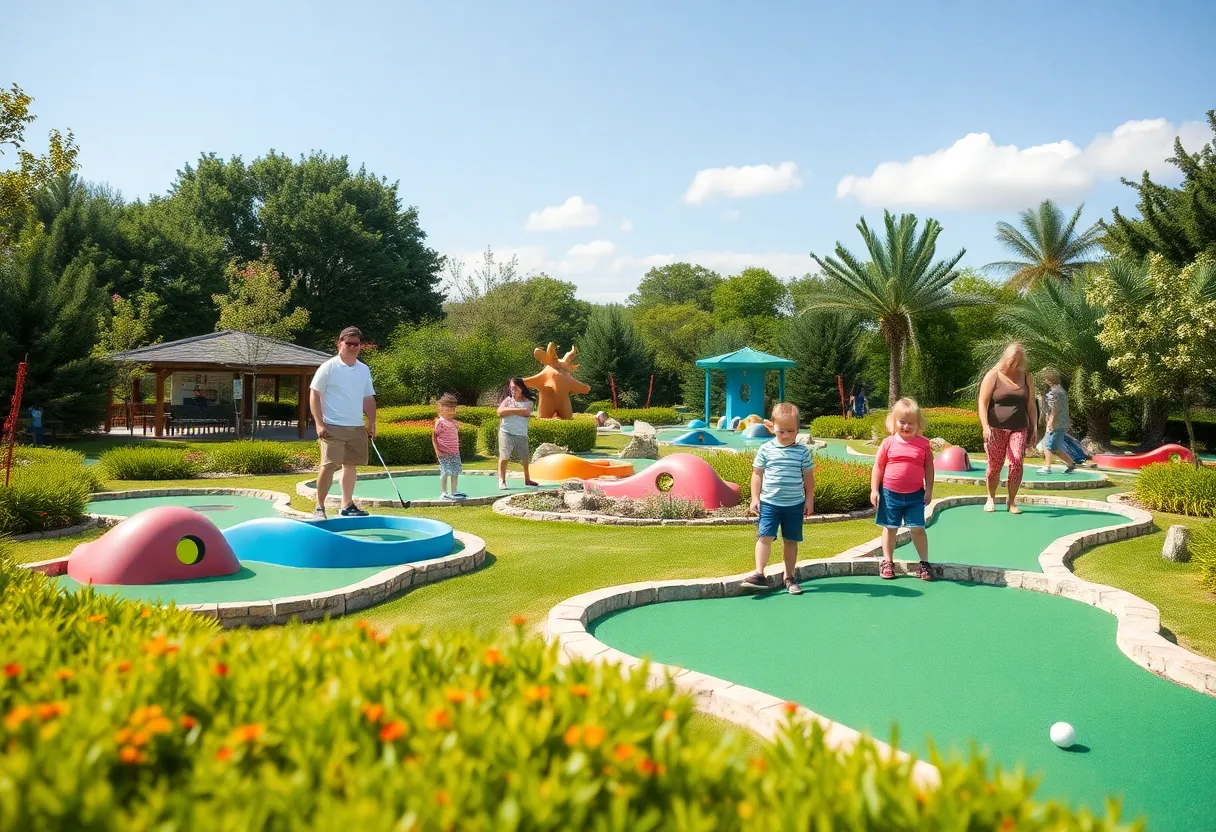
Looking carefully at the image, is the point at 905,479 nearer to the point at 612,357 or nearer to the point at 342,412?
the point at 342,412

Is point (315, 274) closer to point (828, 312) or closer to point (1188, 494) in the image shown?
point (828, 312)

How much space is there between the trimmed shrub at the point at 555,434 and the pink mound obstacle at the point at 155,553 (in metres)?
11.8

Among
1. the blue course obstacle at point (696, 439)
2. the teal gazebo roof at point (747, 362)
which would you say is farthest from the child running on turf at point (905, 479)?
the teal gazebo roof at point (747, 362)

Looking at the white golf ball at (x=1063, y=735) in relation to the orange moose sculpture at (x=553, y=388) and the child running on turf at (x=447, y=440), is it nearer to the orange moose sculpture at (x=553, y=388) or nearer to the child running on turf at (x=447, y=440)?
the child running on turf at (x=447, y=440)

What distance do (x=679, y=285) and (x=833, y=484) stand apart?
7064 centimetres

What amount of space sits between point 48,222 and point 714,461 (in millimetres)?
33327

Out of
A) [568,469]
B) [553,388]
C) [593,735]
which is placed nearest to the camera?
[593,735]

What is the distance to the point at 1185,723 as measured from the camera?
398cm

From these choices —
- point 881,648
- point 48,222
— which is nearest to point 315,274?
point 48,222

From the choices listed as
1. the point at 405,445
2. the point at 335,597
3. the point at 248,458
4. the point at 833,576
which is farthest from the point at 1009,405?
the point at 248,458

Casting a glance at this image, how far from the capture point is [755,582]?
21.2 feet

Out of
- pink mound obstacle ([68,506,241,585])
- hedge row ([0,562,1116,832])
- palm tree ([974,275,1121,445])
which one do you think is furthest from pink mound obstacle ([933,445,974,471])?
hedge row ([0,562,1116,832])

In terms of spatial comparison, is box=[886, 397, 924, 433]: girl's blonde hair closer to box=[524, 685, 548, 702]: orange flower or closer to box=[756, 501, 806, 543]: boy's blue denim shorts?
box=[756, 501, 806, 543]: boy's blue denim shorts

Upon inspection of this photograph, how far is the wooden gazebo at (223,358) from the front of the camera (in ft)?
72.9
